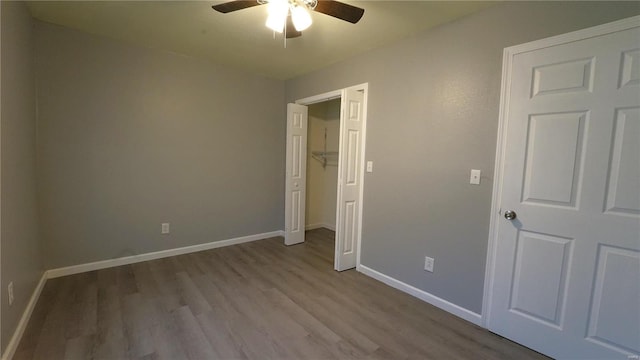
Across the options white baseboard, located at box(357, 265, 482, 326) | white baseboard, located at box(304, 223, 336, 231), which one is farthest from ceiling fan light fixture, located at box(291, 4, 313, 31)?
white baseboard, located at box(304, 223, 336, 231)

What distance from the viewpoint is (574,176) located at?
1.69 m

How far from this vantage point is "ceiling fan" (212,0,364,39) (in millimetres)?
1724

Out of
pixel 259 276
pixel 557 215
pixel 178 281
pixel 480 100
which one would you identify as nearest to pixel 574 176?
pixel 557 215

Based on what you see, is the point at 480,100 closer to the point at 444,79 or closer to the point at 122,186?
the point at 444,79

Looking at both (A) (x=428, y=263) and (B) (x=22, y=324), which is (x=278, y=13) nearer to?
(A) (x=428, y=263)

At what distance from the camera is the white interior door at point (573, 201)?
1524 mm

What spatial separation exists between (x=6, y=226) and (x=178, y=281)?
1.38 metres

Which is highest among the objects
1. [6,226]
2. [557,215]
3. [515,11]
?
[515,11]

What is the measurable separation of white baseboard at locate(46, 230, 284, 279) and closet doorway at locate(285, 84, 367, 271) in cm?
65

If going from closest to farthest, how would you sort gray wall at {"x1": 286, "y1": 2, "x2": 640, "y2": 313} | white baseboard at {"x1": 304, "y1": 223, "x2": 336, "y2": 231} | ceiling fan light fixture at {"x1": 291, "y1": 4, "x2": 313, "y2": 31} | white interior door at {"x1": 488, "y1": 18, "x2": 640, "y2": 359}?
white interior door at {"x1": 488, "y1": 18, "x2": 640, "y2": 359}
ceiling fan light fixture at {"x1": 291, "y1": 4, "x2": 313, "y2": 31}
gray wall at {"x1": 286, "y1": 2, "x2": 640, "y2": 313}
white baseboard at {"x1": 304, "y1": 223, "x2": 336, "y2": 231}

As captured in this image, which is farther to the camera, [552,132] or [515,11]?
[515,11]

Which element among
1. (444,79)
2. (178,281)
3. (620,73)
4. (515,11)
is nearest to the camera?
(620,73)

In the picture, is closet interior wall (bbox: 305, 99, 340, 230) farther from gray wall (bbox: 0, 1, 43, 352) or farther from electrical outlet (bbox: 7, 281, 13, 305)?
electrical outlet (bbox: 7, 281, 13, 305)

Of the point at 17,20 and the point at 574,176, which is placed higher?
the point at 17,20
